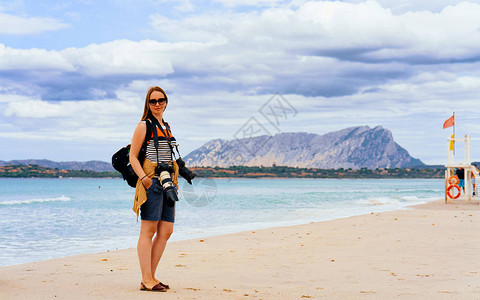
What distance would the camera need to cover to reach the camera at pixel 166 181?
16.7ft

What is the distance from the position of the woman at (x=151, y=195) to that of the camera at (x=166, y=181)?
5cm

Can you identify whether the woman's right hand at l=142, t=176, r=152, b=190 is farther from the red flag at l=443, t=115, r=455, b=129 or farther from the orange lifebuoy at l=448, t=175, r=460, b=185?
the red flag at l=443, t=115, r=455, b=129

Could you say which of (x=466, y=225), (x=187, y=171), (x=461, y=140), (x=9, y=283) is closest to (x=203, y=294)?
(x=187, y=171)

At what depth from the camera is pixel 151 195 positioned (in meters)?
5.16

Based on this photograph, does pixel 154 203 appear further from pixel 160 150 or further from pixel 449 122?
pixel 449 122

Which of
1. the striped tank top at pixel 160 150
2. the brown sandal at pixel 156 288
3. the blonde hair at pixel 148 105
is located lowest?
the brown sandal at pixel 156 288

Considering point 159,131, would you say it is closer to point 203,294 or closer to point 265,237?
point 203,294

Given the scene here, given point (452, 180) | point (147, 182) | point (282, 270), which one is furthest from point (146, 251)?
point (452, 180)

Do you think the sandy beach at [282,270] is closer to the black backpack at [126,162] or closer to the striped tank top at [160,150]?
the black backpack at [126,162]

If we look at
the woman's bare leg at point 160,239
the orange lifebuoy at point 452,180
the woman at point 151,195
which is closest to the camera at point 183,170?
the woman at point 151,195

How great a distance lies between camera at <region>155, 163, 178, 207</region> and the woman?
0.05 metres

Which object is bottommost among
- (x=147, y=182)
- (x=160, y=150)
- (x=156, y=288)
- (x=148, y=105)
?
(x=156, y=288)

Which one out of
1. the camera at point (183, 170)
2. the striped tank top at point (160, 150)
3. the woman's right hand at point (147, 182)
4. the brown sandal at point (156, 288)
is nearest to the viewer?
the woman's right hand at point (147, 182)

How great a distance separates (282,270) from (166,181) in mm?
2843
